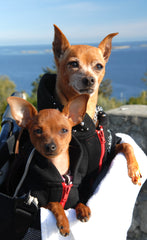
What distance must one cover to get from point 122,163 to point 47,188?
565 millimetres

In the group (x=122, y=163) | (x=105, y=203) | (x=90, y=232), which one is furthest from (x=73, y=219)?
(x=122, y=163)

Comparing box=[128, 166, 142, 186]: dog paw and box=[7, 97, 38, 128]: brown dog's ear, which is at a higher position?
box=[7, 97, 38, 128]: brown dog's ear

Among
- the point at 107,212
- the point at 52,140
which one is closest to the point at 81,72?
the point at 52,140

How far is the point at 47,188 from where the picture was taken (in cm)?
153

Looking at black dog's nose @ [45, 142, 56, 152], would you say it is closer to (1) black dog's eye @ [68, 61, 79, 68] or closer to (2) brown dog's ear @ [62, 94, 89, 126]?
(2) brown dog's ear @ [62, 94, 89, 126]

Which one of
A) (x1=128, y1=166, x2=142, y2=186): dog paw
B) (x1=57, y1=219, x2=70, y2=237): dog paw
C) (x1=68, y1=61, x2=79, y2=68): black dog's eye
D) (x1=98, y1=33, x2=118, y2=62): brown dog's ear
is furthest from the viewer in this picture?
(x1=98, y1=33, x2=118, y2=62): brown dog's ear

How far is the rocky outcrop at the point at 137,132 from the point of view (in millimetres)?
2947

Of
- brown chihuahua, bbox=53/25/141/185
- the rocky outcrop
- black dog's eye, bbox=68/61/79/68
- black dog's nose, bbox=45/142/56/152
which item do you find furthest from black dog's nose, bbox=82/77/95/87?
the rocky outcrop

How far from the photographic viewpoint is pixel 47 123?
4.89ft

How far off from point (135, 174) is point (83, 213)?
523 millimetres

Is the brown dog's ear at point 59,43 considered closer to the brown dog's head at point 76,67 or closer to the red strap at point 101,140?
the brown dog's head at point 76,67

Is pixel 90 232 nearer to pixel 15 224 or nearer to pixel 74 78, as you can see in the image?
pixel 15 224

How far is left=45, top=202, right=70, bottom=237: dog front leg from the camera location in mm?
1362

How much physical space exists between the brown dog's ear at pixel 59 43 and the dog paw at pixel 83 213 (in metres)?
1.21
